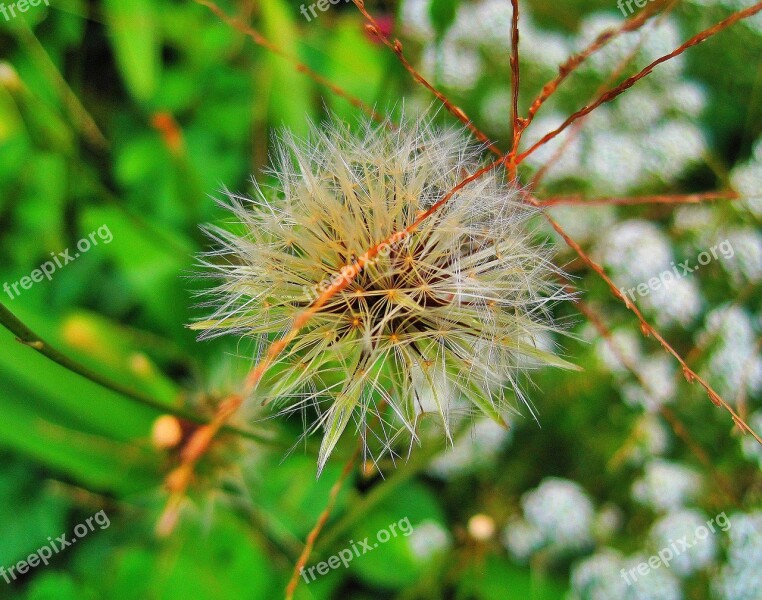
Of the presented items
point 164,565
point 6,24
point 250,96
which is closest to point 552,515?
point 164,565

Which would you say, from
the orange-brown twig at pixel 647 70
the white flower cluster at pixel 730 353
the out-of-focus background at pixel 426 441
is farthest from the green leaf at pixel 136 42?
the white flower cluster at pixel 730 353

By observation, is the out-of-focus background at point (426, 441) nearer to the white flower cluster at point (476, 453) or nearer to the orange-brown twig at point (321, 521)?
the white flower cluster at point (476, 453)

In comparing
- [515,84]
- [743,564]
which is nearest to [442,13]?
[515,84]

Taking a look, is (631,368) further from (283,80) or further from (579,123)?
(283,80)

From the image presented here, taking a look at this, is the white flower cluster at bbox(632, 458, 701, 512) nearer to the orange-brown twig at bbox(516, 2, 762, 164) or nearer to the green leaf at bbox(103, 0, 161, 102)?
the orange-brown twig at bbox(516, 2, 762, 164)

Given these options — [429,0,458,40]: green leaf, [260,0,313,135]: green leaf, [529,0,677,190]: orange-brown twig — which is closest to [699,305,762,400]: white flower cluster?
[529,0,677,190]: orange-brown twig

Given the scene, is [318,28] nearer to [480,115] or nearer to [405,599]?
[480,115]
